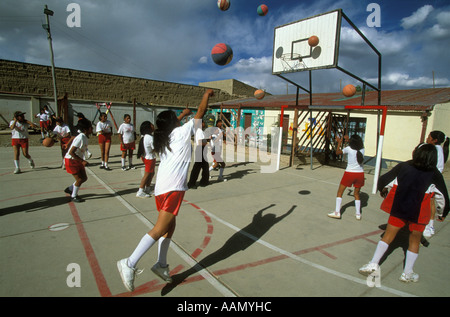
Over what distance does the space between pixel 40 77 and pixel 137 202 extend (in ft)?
62.0

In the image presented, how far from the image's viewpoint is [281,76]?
33.3 feet

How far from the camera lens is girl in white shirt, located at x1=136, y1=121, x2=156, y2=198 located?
5762 mm

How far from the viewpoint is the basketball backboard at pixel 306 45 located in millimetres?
8227

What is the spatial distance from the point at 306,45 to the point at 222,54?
5322 mm

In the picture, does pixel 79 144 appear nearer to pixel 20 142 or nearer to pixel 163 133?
pixel 163 133

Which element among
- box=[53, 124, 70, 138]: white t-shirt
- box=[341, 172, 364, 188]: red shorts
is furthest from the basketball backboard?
box=[53, 124, 70, 138]: white t-shirt

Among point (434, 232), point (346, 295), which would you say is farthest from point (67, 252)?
point (434, 232)

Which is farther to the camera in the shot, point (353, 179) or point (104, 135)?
point (104, 135)

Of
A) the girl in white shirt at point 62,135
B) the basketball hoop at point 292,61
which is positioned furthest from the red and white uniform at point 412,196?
the girl in white shirt at point 62,135

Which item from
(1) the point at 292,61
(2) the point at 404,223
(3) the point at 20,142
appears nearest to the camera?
(2) the point at 404,223

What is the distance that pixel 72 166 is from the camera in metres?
5.11

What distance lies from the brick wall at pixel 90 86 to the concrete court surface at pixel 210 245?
1526 cm

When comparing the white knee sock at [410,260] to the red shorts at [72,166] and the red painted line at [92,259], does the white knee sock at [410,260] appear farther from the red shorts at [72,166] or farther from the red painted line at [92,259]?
the red shorts at [72,166]

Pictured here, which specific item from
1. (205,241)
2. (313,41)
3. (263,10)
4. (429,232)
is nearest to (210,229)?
(205,241)
